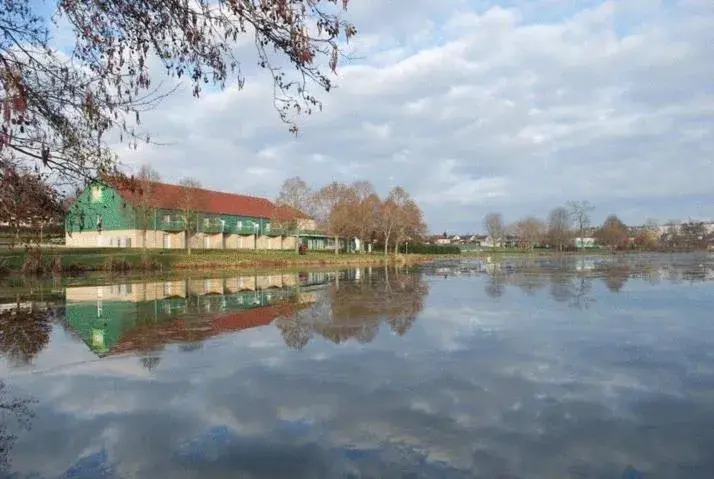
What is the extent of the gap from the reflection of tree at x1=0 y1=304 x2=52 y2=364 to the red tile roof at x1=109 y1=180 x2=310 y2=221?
60.2ft

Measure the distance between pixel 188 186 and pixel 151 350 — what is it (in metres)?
53.4

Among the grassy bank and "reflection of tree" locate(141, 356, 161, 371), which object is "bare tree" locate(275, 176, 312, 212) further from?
"reflection of tree" locate(141, 356, 161, 371)

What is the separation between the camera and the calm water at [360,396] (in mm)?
4898

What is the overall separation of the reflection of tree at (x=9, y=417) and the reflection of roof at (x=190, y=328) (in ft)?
9.30

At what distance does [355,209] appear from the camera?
7438 cm

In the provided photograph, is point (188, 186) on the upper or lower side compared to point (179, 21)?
upper

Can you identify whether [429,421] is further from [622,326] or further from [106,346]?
[622,326]

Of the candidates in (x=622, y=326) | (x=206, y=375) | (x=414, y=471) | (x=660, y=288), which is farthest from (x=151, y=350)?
(x=660, y=288)

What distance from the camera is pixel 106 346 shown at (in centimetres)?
1039

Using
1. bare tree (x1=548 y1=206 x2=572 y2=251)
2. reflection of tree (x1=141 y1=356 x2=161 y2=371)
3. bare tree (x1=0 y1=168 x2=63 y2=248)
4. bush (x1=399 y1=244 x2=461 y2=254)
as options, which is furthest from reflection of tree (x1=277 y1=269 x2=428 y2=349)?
bare tree (x1=548 y1=206 x2=572 y2=251)

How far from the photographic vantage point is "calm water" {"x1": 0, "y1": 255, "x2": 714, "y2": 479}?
4.90 metres

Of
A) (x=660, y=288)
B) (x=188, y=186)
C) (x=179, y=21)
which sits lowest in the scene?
(x=660, y=288)

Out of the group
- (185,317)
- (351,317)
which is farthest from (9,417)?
(351,317)

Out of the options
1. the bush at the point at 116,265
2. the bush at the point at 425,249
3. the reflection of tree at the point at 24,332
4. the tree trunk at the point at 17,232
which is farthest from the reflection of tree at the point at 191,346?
the bush at the point at 425,249
